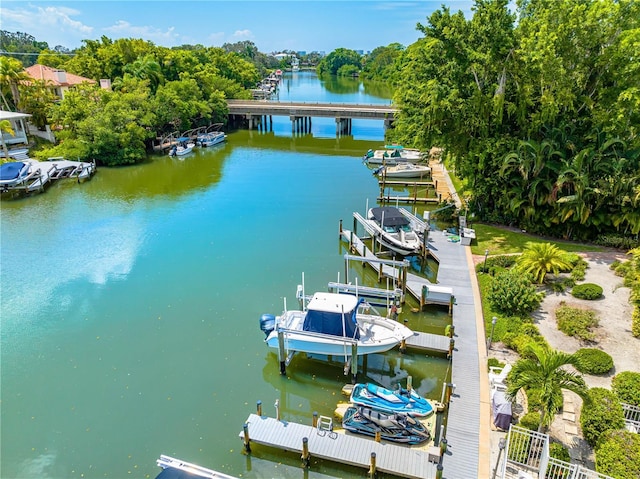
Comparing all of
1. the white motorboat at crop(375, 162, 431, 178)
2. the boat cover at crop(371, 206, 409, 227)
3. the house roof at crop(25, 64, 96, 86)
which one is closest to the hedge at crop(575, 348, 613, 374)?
the boat cover at crop(371, 206, 409, 227)

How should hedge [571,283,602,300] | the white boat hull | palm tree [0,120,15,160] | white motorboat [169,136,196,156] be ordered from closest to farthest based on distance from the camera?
the white boat hull
hedge [571,283,602,300]
palm tree [0,120,15,160]
white motorboat [169,136,196,156]

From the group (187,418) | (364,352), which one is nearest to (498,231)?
(364,352)

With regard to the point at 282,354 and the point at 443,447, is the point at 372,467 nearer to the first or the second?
the point at 443,447

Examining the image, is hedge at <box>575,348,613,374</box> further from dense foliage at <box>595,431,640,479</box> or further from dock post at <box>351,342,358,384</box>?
dock post at <box>351,342,358,384</box>

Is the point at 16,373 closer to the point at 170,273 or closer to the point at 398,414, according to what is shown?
the point at 170,273


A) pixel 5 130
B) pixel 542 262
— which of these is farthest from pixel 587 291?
pixel 5 130
